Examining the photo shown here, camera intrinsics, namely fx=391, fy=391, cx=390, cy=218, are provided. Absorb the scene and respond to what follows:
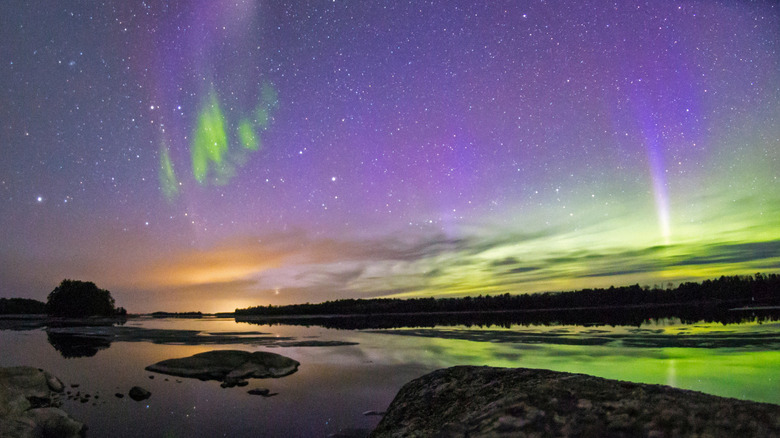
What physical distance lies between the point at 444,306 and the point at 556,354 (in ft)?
393

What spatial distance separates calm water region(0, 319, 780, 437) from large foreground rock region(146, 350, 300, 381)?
0.82m

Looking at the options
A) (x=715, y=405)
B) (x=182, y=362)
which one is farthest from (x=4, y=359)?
(x=715, y=405)

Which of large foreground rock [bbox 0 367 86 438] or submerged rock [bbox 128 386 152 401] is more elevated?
large foreground rock [bbox 0 367 86 438]

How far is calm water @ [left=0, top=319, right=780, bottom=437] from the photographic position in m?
10.7

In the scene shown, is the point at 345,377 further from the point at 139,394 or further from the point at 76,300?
the point at 76,300

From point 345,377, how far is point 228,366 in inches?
222

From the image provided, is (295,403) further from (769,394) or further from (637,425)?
(769,394)

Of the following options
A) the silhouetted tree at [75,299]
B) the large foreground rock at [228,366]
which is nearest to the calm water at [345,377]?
the large foreground rock at [228,366]

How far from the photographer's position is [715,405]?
2891mm

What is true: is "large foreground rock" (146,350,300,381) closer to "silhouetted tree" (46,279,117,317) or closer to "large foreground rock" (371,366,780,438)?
"large foreground rock" (371,366,780,438)

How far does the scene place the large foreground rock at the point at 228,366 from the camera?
683 inches

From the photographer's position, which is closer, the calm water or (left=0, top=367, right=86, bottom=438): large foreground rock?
(left=0, top=367, right=86, bottom=438): large foreground rock

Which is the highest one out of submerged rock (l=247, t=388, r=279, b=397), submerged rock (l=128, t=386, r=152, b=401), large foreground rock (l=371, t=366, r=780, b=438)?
large foreground rock (l=371, t=366, r=780, b=438)

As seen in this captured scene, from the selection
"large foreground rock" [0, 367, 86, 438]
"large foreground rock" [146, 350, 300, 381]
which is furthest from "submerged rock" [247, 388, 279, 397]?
"large foreground rock" [0, 367, 86, 438]
